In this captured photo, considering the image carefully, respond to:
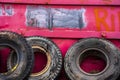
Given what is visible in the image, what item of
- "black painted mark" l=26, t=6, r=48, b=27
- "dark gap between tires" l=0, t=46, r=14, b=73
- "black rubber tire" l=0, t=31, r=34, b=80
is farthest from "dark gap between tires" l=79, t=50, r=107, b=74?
"dark gap between tires" l=0, t=46, r=14, b=73

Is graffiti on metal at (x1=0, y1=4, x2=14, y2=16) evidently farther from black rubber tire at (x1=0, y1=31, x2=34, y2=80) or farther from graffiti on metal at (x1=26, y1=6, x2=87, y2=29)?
black rubber tire at (x1=0, y1=31, x2=34, y2=80)

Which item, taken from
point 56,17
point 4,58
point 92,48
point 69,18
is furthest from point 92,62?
point 4,58

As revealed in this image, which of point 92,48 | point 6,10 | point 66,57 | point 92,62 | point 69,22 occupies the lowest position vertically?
point 92,62

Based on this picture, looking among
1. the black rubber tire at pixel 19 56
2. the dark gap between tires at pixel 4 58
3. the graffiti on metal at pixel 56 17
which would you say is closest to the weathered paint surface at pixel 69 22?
the graffiti on metal at pixel 56 17

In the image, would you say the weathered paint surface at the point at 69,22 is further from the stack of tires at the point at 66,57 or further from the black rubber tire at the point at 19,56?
the black rubber tire at the point at 19,56

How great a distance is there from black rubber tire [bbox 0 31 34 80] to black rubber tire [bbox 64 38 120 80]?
0.73 m

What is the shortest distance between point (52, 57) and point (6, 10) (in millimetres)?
1128

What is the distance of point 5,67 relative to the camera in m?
6.09

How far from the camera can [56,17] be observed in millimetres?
6152

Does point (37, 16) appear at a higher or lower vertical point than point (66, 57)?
higher

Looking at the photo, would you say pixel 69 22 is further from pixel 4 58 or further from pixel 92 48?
pixel 4 58

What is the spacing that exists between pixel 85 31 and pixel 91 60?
1.54 ft

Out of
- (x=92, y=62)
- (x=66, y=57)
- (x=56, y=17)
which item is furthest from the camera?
(x=56, y=17)

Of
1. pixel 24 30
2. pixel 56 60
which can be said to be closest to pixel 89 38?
pixel 56 60
